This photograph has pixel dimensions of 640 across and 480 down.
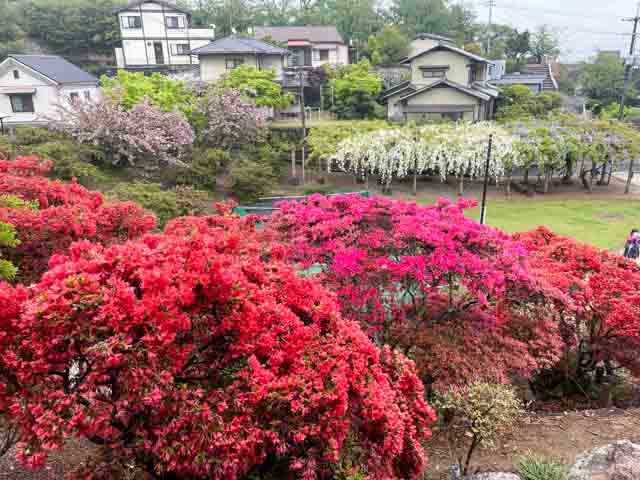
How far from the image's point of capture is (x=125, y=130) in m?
24.3

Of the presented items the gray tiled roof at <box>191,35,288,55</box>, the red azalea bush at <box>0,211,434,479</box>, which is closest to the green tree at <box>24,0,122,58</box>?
the gray tiled roof at <box>191,35,288,55</box>

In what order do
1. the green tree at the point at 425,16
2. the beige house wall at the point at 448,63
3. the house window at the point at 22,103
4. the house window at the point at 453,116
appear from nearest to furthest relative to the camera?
1. the house window at the point at 22,103
2. the house window at the point at 453,116
3. the beige house wall at the point at 448,63
4. the green tree at the point at 425,16

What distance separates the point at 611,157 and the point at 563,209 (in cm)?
469

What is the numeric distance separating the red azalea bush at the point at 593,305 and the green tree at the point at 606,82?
4430 centimetres

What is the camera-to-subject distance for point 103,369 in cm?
407

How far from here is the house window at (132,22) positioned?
43812mm

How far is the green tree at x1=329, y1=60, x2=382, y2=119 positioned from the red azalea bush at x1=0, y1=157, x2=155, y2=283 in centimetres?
2831

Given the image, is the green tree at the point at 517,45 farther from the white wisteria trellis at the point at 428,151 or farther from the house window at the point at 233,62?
the white wisteria trellis at the point at 428,151

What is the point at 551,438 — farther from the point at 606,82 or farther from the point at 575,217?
the point at 606,82

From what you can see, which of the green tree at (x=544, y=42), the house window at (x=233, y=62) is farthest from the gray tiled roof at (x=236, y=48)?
the green tree at (x=544, y=42)

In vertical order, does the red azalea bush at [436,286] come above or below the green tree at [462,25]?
below

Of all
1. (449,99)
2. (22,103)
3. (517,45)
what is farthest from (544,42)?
(22,103)

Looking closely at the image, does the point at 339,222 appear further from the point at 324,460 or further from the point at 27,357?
the point at 27,357

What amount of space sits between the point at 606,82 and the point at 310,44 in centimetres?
2914
